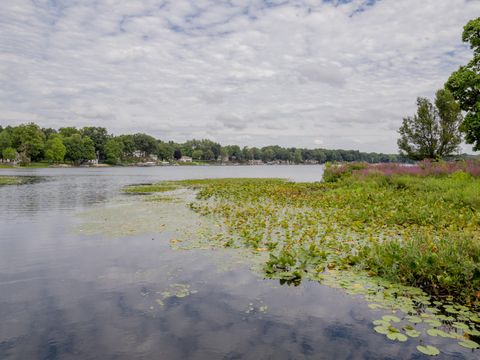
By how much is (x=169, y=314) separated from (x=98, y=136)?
17134 centimetres

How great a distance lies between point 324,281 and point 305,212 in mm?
8644

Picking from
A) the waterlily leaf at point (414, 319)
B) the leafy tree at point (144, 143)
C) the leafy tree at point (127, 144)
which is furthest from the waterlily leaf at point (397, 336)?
the leafy tree at point (144, 143)

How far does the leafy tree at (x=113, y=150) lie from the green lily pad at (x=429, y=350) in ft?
529

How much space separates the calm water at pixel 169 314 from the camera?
5.28 meters

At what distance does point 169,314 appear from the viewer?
21.1 ft

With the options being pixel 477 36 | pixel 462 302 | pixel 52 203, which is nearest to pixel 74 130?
pixel 52 203

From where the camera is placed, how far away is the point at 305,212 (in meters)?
16.5

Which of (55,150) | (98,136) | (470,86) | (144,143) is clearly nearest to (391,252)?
(470,86)

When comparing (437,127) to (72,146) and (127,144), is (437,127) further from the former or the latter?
(127,144)

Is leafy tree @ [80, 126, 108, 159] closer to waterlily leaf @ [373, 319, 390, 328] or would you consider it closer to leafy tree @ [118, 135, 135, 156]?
leafy tree @ [118, 135, 135, 156]

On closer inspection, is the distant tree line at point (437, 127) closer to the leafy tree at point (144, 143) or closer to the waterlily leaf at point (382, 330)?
the waterlily leaf at point (382, 330)

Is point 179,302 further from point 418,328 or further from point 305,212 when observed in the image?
point 305,212

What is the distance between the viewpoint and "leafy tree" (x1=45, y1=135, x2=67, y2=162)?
127 meters

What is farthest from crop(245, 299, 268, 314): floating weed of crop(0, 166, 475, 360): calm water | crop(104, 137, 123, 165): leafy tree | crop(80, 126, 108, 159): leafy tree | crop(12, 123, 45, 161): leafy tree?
crop(80, 126, 108, 159): leafy tree
